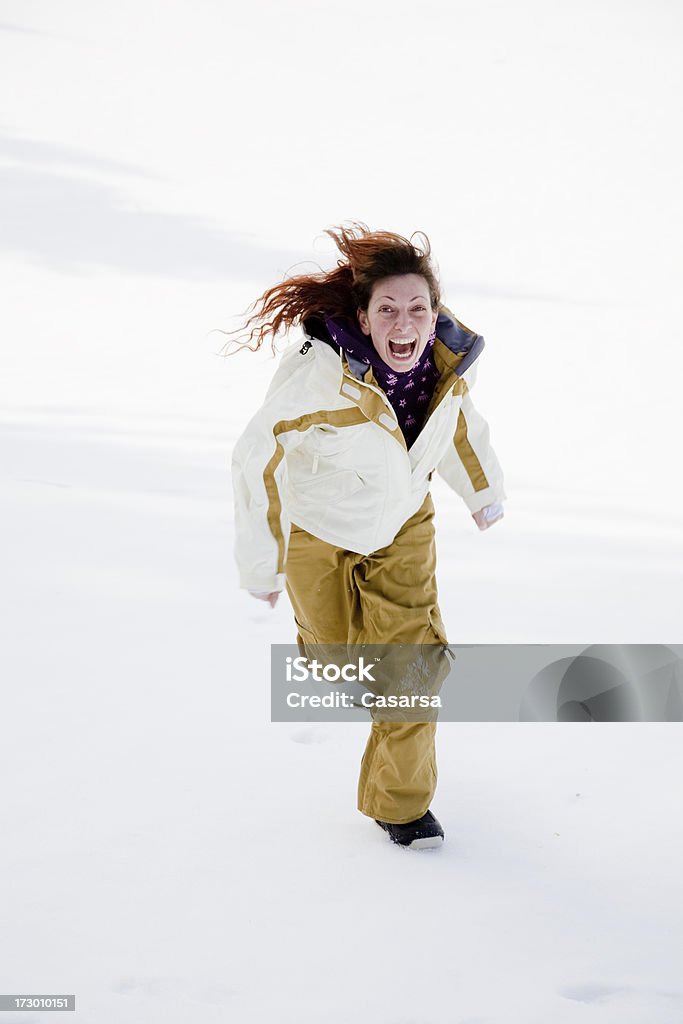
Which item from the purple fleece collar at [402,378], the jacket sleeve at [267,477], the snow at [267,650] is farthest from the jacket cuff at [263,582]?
the snow at [267,650]

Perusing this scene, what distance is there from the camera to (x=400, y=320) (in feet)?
7.00

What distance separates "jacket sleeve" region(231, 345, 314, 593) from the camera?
212 centimetres

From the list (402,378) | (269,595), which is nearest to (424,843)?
(269,595)

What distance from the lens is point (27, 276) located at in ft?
29.8

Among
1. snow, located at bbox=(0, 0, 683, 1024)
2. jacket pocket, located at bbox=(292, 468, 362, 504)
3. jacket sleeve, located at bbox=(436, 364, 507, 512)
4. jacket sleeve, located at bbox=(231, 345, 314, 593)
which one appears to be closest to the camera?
snow, located at bbox=(0, 0, 683, 1024)

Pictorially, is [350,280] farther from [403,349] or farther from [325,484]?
[325,484]

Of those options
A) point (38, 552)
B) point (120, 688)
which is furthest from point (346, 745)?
point (38, 552)

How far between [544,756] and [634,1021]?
90 centimetres

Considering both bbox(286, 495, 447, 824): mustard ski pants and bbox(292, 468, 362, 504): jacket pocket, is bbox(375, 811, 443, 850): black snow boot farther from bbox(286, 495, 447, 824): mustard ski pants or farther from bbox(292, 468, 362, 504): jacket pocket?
bbox(292, 468, 362, 504): jacket pocket

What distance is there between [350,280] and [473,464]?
495 millimetres

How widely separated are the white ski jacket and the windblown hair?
0.24 ft

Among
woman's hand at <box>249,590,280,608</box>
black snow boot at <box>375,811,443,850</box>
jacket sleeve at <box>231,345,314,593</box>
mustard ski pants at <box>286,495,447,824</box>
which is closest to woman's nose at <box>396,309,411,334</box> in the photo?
jacket sleeve at <box>231,345,314,593</box>

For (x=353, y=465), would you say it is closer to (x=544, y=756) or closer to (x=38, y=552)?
(x=544, y=756)

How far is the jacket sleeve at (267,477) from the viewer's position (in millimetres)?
2125
